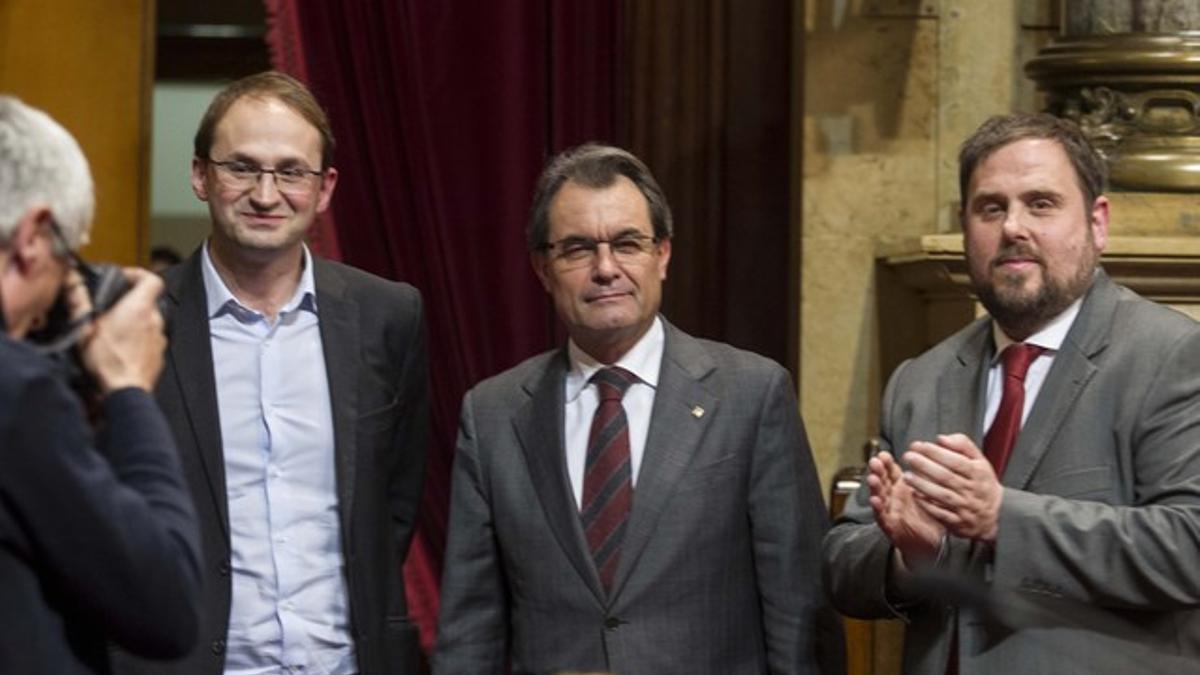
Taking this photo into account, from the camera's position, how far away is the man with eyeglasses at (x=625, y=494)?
10.8ft

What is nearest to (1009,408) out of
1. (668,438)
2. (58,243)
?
(668,438)

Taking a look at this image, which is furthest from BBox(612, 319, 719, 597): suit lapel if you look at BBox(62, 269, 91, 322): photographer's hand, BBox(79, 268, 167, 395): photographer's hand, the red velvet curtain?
the red velvet curtain

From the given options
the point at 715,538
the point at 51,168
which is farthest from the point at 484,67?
the point at 51,168

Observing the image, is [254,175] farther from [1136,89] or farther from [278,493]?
[1136,89]

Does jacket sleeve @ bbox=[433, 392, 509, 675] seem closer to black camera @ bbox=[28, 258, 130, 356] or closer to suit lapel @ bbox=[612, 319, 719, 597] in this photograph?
suit lapel @ bbox=[612, 319, 719, 597]

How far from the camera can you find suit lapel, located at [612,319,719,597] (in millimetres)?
3279

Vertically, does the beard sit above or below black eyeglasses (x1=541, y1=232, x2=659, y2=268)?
below

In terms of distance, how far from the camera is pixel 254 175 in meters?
3.39

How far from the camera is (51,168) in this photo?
7.48 feet

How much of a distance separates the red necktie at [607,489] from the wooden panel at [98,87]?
195 centimetres

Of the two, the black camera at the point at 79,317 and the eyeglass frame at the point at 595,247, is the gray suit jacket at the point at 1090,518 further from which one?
the black camera at the point at 79,317

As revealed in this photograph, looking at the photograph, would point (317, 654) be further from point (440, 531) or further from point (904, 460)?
point (440, 531)

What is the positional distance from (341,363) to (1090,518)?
115 cm

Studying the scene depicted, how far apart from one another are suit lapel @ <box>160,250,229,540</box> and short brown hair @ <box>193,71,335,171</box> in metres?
0.19
